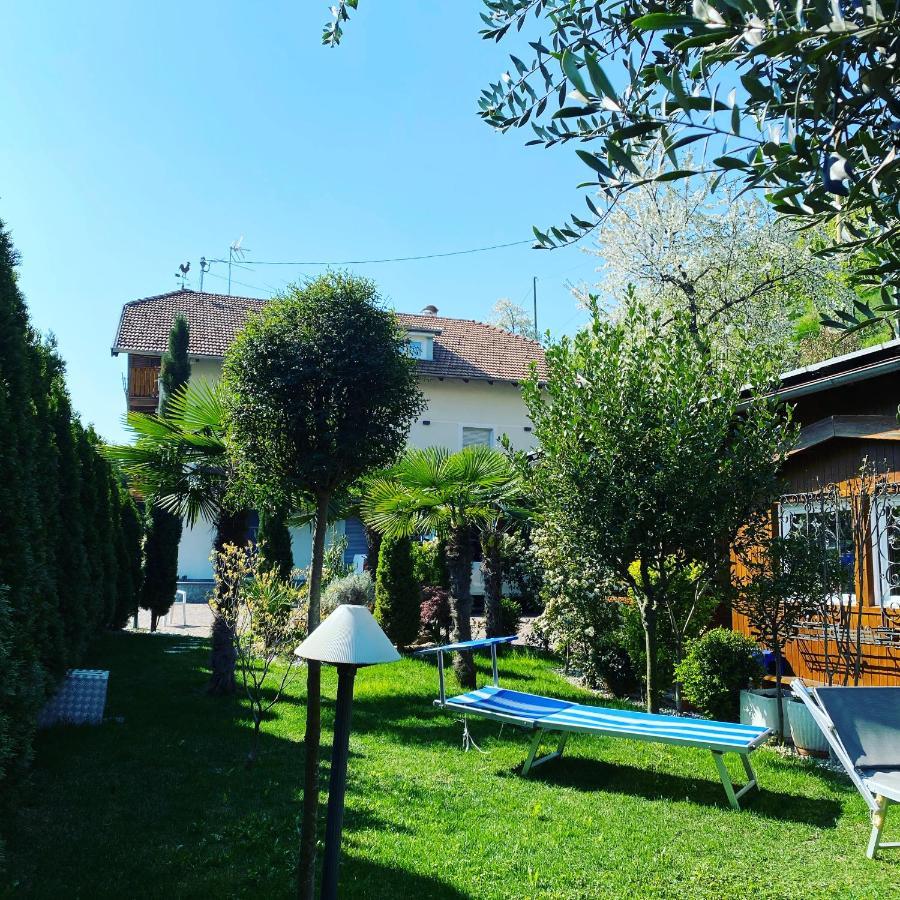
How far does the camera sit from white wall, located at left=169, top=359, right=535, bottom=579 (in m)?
25.7

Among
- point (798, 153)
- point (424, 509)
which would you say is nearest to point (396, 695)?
point (424, 509)

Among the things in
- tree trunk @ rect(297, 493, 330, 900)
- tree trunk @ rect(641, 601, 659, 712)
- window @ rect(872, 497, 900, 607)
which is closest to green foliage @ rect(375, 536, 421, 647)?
tree trunk @ rect(641, 601, 659, 712)

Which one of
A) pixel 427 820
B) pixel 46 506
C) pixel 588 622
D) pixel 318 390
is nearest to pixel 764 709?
pixel 588 622

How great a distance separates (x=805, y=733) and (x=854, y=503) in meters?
2.27

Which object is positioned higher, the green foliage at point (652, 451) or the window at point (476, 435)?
the window at point (476, 435)

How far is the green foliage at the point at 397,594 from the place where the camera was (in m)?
13.9

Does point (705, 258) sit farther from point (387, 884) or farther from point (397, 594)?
point (387, 884)

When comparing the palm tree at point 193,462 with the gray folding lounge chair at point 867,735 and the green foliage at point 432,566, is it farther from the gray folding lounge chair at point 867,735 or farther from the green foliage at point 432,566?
the green foliage at point 432,566

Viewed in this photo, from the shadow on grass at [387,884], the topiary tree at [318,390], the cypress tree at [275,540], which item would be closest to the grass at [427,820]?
the shadow on grass at [387,884]

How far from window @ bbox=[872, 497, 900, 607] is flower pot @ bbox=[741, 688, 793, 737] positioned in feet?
4.97

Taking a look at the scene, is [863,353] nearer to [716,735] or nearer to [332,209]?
[716,735]

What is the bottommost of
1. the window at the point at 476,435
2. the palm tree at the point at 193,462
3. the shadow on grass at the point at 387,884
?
the shadow on grass at the point at 387,884

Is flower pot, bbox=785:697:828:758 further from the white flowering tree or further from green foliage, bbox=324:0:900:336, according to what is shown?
the white flowering tree

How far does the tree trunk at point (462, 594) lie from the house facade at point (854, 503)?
4.09 metres
